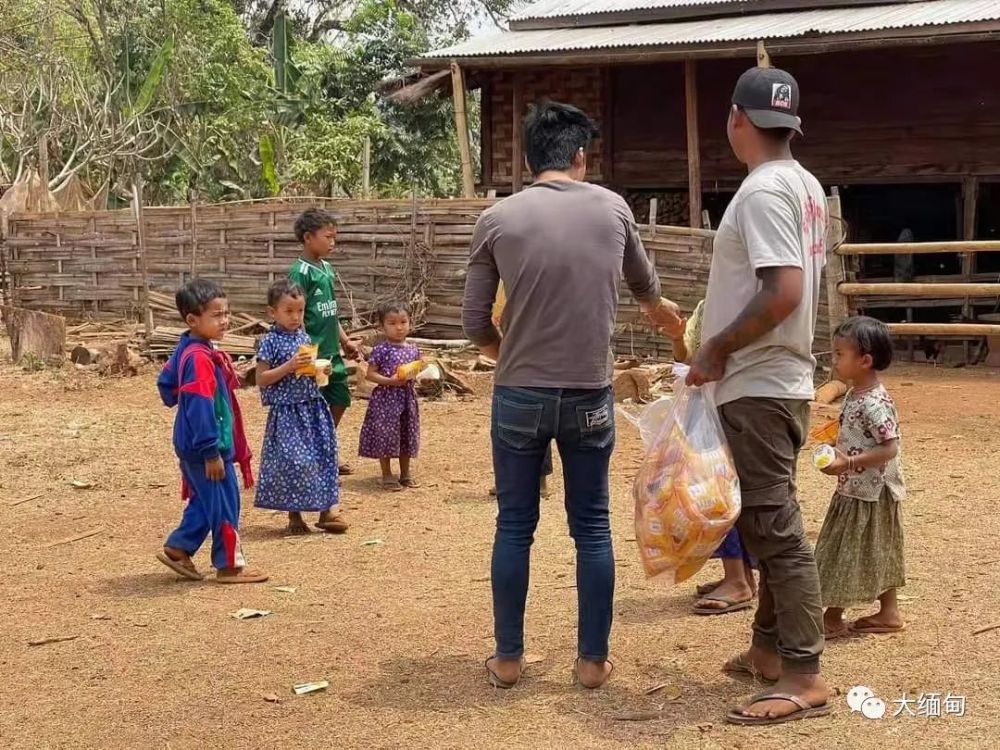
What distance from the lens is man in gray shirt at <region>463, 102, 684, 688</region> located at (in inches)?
147

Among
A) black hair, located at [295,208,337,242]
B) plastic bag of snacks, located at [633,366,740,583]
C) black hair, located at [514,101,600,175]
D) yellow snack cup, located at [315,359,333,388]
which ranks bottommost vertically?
plastic bag of snacks, located at [633,366,740,583]

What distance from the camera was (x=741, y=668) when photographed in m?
3.99

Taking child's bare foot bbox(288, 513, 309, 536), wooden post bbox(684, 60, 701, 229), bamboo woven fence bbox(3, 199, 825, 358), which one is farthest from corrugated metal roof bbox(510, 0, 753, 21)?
child's bare foot bbox(288, 513, 309, 536)

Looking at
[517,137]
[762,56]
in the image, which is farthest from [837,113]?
[517,137]

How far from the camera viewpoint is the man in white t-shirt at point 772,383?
355 cm

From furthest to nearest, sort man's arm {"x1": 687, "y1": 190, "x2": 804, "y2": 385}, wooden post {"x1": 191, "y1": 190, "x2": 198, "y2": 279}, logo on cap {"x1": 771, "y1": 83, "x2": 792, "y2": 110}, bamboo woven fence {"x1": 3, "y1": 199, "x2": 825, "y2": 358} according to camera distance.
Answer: wooden post {"x1": 191, "y1": 190, "x2": 198, "y2": 279}, bamboo woven fence {"x1": 3, "y1": 199, "x2": 825, "y2": 358}, logo on cap {"x1": 771, "y1": 83, "x2": 792, "y2": 110}, man's arm {"x1": 687, "y1": 190, "x2": 804, "y2": 385}

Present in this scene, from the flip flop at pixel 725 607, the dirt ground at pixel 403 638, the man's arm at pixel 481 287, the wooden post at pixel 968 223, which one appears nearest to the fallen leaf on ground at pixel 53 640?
the dirt ground at pixel 403 638

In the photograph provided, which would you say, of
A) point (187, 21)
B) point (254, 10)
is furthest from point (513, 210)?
point (254, 10)

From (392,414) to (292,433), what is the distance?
55.4 inches

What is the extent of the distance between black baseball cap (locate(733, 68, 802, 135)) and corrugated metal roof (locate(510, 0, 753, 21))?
11953mm

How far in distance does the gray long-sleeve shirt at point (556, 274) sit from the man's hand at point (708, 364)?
1.05 ft

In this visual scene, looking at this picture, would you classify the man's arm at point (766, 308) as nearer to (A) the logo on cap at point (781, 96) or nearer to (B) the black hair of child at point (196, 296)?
(A) the logo on cap at point (781, 96)

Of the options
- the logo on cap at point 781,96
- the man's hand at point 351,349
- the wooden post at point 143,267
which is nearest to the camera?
the logo on cap at point 781,96

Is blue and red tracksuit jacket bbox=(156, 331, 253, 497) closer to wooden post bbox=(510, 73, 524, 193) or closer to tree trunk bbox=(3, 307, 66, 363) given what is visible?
tree trunk bbox=(3, 307, 66, 363)
